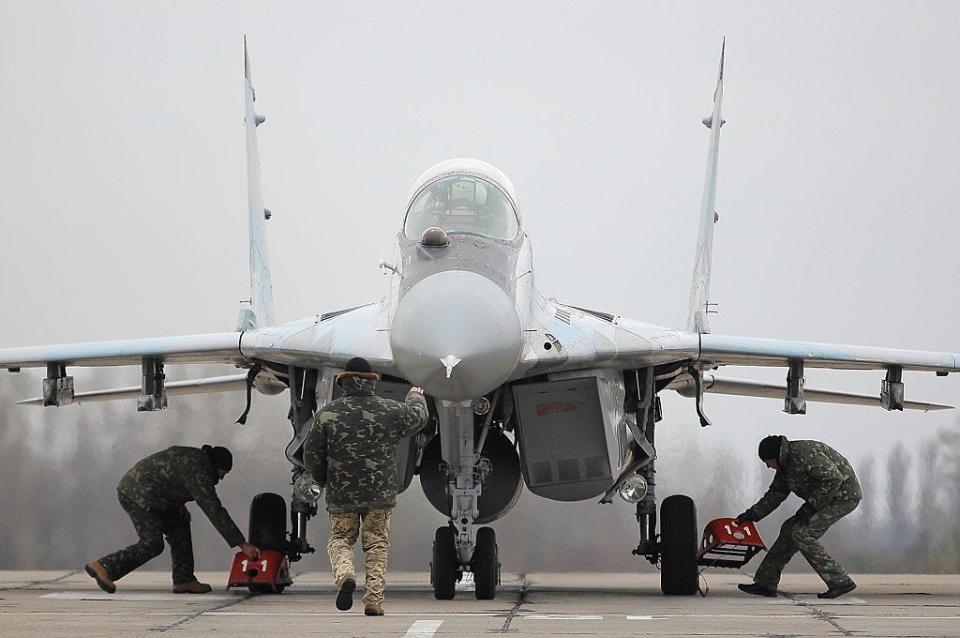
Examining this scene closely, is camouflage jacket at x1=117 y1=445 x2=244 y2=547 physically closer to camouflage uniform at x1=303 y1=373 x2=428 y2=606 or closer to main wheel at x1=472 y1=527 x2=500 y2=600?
main wheel at x1=472 y1=527 x2=500 y2=600

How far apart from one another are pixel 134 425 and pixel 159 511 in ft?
20.8

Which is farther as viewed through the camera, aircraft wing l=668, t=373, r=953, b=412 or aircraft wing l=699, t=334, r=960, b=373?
aircraft wing l=668, t=373, r=953, b=412

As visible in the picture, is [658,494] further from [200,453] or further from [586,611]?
[586,611]

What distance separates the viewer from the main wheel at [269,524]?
44.3 ft

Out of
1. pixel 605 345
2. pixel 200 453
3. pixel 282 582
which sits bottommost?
pixel 282 582

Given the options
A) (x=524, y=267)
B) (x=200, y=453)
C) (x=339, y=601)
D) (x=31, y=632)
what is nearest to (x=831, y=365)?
(x=524, y=267)

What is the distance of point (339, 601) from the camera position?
8461 millimetres

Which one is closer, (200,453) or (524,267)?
(524,267)

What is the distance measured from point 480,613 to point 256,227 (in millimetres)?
7759

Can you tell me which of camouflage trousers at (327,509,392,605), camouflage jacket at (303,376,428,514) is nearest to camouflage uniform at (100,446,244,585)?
camouflage trousers at (327,509,392,605)

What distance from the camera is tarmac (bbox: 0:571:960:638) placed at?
26.6 ft

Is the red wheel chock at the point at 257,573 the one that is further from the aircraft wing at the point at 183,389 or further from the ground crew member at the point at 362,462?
the ground crew member at the point at 362,462

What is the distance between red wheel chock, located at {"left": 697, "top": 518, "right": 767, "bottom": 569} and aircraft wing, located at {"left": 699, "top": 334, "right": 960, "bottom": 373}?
4.62ft

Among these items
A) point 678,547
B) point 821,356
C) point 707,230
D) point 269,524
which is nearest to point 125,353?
point 269,524
